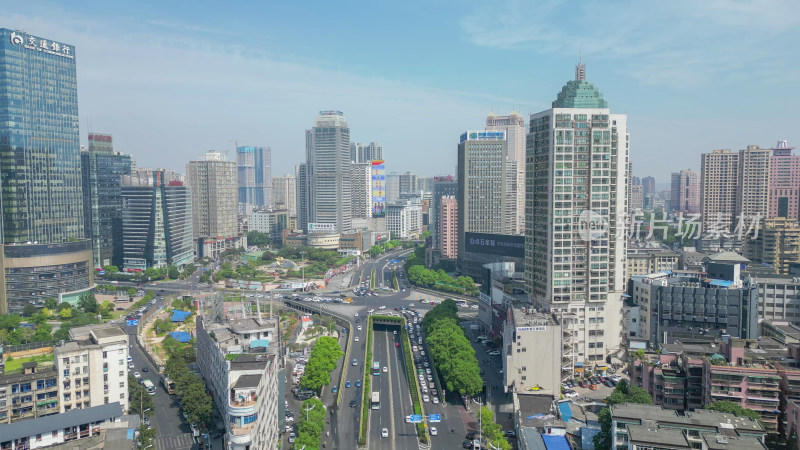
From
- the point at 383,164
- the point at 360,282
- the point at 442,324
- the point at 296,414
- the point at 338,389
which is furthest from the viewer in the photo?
the point at 383,164

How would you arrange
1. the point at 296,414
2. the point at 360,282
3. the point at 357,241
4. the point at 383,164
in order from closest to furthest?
the point at 296,414, the point at 360,282, the point at 357,241, the point at 383,164

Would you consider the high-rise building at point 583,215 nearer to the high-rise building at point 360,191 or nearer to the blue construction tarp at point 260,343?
the blue construction tarp at point 260,343

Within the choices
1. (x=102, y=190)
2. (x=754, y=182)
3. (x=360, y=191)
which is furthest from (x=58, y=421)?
(x=360, y=191)

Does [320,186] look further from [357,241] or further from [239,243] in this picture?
[239,243]

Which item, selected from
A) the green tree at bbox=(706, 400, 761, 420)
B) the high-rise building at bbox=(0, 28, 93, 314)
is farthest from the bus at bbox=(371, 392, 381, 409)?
the high-rise building at bbox=(0, 28, 93, 314)

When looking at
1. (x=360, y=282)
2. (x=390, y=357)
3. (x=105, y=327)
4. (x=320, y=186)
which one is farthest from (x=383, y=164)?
(x=105, y=327)

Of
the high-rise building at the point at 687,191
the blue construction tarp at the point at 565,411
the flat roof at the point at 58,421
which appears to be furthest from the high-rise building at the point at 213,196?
the high-rise building at the point at 687,191

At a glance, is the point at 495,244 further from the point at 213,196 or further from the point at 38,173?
the point at 213,196
